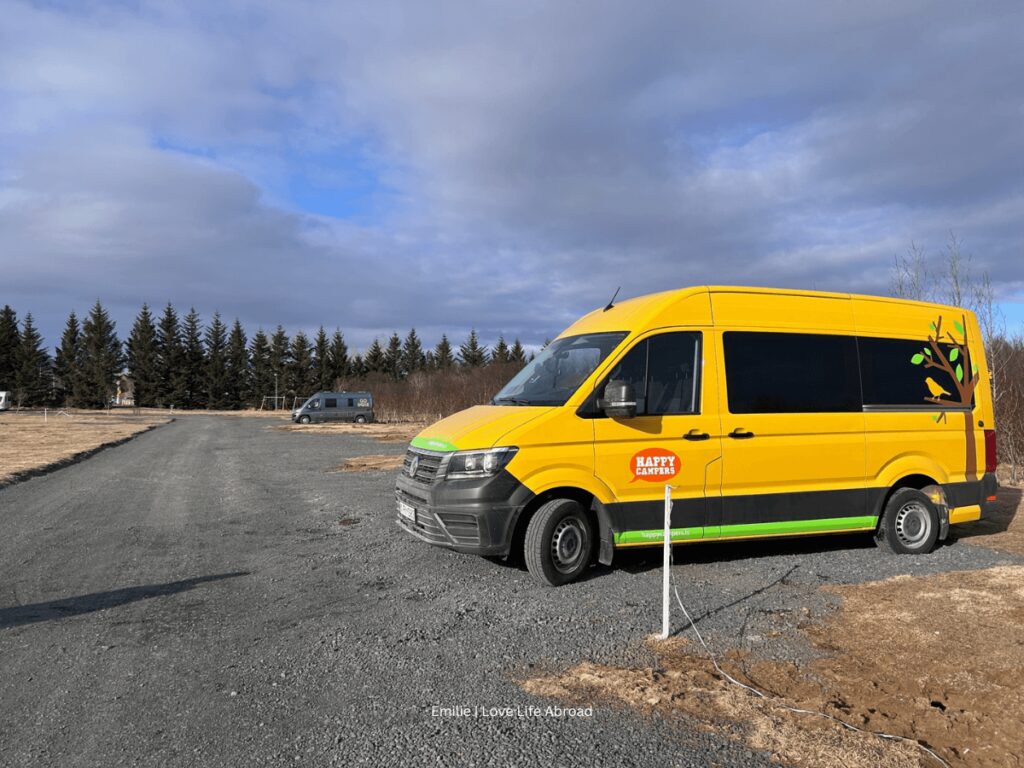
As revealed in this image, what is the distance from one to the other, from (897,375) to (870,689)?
4.33 metres

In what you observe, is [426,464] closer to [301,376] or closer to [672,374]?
[672,374]

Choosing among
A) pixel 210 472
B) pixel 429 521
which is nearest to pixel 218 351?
pixel 210 472

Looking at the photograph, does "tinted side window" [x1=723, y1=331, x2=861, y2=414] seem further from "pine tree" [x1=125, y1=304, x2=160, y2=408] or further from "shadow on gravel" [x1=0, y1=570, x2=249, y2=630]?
"pine tree" [x1=125, y1=304, x2=160, y2=408]

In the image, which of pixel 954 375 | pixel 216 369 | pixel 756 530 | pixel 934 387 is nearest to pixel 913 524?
pixel 934 387

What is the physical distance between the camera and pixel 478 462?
228 inches

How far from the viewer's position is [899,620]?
5.07m

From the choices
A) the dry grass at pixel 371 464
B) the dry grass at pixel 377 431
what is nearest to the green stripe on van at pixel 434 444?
the dry grass at pixel 371 464

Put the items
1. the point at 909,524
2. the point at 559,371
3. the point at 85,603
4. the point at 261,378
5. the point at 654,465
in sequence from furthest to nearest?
the point at 261,378, the point at 909,524, the point at 559,371, the point at 654,465, the point at 85,603

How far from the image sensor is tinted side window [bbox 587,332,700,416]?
624 cm

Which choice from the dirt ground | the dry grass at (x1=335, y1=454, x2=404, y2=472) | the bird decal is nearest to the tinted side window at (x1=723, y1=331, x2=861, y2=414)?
the bird decal

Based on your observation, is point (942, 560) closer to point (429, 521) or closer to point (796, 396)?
point (796, 396)

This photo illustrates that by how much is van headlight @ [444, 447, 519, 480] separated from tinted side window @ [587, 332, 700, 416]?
45.2 inches

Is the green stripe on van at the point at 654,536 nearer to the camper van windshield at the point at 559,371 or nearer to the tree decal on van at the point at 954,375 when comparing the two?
the camper van windshield at the point at 559,371

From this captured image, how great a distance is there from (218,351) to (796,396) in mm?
84328
